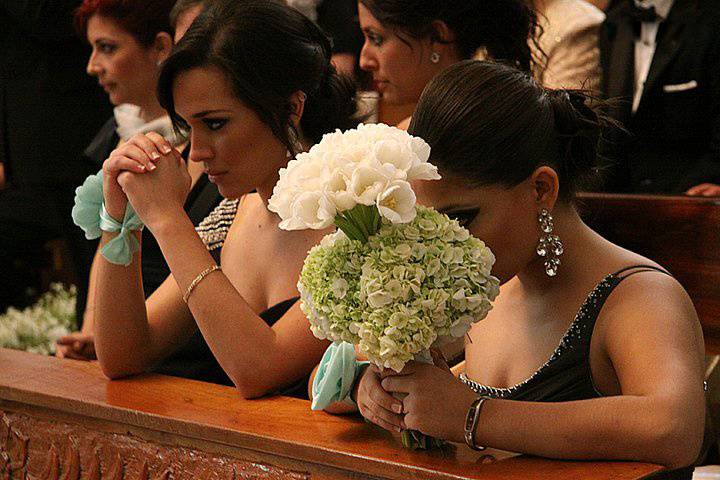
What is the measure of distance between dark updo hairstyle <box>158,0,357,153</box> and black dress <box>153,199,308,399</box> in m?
0.41

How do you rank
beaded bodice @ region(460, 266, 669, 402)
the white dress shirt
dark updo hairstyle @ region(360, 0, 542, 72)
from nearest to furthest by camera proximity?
beaded bodice @ region(460, 266, 669, 402) < dark updo hairstyle @ region(360, 0, 542, 72) < the white dress shirt

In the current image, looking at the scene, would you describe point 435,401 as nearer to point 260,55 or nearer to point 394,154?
point 394,154

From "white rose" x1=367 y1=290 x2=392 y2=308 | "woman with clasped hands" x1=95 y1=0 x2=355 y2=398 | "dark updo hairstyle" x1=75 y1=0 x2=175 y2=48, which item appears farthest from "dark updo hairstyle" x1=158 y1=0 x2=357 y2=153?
"dark updo hairstyle" x1=75 y1=0 x2=175 y2=48

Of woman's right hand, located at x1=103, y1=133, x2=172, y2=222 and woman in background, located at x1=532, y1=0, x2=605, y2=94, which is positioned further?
woman in background, located at x1=532, y1=0, x2=605, y2=94

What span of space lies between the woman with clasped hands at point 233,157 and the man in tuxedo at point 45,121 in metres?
2.38

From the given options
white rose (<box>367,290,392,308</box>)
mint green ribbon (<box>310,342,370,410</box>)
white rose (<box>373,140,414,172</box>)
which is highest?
white rose (<box>373,140,414,172</box>)

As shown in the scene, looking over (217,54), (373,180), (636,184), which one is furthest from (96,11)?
(373,180)

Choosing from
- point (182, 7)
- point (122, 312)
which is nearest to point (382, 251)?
point (122, 312)

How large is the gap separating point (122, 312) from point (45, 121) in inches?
105

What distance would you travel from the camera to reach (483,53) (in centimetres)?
320

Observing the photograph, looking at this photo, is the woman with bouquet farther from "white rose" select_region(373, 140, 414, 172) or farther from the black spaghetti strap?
"white rose" select_region(373, 140, 414, 172)

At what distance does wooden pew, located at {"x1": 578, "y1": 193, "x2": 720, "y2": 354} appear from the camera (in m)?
2.80

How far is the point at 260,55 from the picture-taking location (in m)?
2.72

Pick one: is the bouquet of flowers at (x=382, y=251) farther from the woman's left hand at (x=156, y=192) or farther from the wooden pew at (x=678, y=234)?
the wooden pew at (x=678, y=234)
